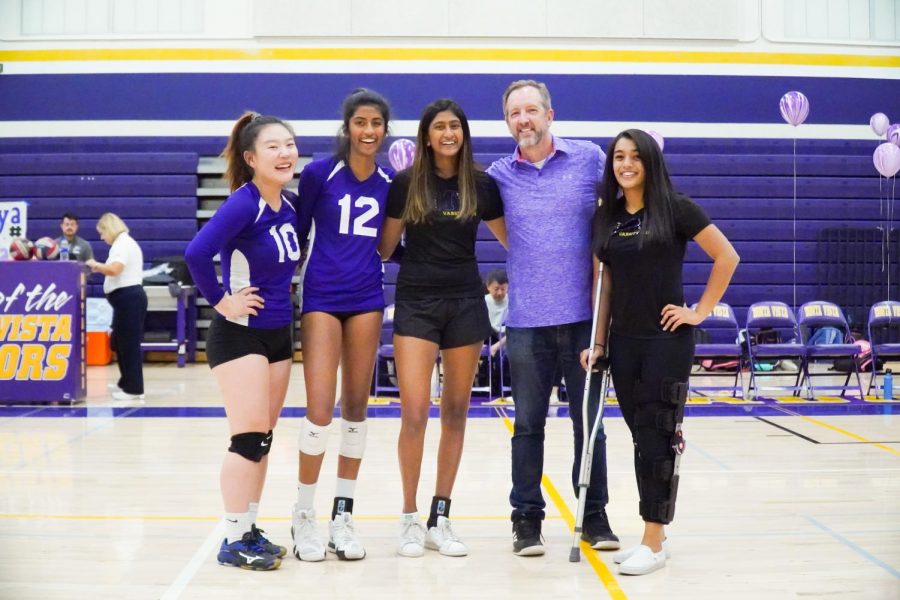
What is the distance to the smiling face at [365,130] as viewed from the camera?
11.8 feet

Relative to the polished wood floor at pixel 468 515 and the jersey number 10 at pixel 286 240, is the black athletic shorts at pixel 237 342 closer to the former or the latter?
the jersey number 10 at pixel 286 240

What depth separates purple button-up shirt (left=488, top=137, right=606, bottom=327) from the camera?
12.0 ft

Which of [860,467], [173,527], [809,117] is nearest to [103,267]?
[173,527]

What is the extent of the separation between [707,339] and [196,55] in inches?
274

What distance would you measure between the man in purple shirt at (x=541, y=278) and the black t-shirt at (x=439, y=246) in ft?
0.60

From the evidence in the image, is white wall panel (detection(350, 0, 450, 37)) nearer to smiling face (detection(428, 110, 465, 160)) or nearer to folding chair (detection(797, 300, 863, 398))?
folding chair (detection(797, 300, 863, 398))

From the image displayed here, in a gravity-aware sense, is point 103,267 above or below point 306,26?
below

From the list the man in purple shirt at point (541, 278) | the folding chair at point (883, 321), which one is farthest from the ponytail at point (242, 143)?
the folding chair at point (883, 321)

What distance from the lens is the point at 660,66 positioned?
11680 millimetres

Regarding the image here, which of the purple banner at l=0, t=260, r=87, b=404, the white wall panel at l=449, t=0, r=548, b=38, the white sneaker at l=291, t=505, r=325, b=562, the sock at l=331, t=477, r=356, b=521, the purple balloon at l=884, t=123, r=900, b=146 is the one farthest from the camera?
the white wall panel at l=449, t=0, r=548, b=38

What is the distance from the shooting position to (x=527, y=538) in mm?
3705

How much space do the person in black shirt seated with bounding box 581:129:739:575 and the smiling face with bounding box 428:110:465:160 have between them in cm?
57

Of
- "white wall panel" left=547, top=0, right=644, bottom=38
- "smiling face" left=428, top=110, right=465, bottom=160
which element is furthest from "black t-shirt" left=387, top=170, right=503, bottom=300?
"white wall panel" left=547, top=0, right=644, bottom=38

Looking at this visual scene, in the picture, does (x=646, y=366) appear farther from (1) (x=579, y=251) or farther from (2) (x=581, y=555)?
(2) (x=581, y=555)
